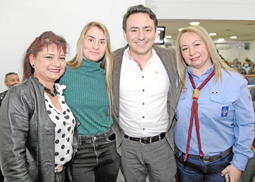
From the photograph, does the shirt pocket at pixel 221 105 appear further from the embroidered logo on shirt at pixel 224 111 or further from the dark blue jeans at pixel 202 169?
the dark blue jeans at pixel 202 169

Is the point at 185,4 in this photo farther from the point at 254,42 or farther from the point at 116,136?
the point at 254,42

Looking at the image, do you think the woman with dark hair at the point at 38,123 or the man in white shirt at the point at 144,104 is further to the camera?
the man in white shirt at the point at 144,104

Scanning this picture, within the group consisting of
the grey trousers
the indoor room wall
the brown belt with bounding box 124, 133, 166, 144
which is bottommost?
the grey trousers

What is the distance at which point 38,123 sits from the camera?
124 centimetres

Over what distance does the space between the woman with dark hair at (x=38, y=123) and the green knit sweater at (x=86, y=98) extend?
14 cm

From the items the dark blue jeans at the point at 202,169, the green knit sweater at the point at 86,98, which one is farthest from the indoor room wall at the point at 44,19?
the dark blue jeans at the point at 202,169

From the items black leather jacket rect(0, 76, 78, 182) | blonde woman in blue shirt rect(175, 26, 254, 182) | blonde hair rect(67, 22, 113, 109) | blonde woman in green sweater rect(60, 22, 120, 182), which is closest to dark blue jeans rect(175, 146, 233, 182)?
blonde woman in blue shirt rect(175, 26, 254, 182)

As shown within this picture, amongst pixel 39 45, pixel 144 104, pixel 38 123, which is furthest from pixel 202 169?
pixel 39 45

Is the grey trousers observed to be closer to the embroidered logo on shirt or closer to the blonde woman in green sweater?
the blonde woman in green sweater

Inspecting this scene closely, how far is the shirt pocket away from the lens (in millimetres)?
1469

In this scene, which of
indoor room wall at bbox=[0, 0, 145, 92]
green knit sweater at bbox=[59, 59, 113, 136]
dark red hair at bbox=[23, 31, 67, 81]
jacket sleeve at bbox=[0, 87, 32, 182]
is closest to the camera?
jacket sleeve at bbox=[0, 87, 32, 182]

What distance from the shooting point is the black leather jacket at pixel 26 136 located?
3.75ft

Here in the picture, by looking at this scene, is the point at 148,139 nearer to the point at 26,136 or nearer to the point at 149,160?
the point at 149,160

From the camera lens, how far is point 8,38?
308 centimetres
